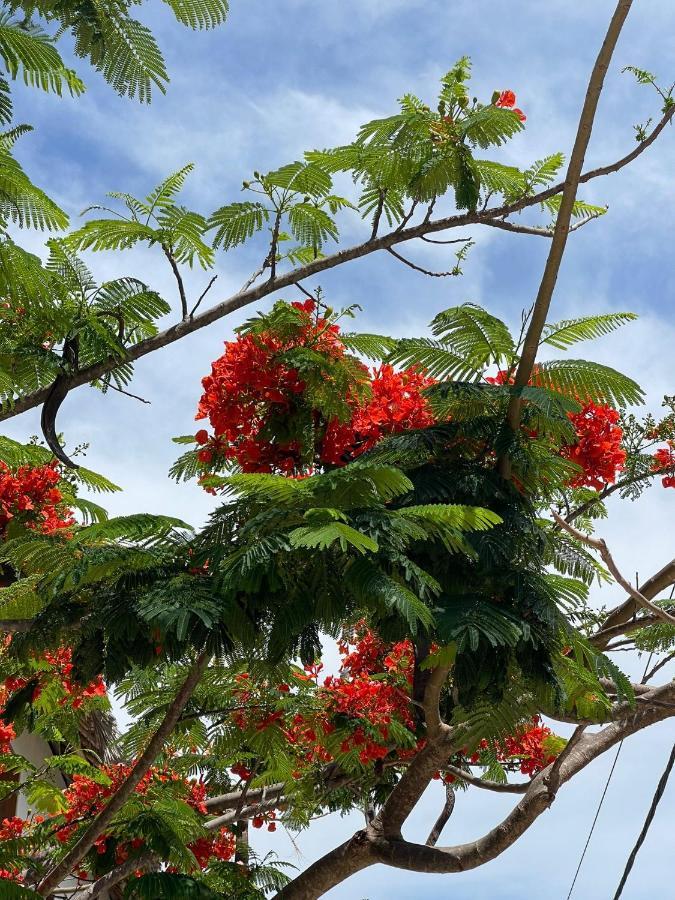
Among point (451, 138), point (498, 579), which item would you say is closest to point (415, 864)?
point (498, 579)

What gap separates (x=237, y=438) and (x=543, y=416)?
5.21 feet

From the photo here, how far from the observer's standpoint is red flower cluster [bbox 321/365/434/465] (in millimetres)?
5398

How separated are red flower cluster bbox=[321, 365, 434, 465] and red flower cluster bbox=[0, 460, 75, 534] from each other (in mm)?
2325

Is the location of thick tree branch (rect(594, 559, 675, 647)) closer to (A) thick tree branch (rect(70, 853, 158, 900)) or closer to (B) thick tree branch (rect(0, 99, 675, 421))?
(B) thick tree branch (rect(0, 99, 675, 421))

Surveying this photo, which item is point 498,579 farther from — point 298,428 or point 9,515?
point 9,515

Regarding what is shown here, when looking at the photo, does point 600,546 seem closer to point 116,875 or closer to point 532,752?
point 116,875

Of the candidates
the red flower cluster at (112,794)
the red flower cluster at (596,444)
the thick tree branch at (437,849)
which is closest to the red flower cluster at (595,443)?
the red flower cluster at (596,444)

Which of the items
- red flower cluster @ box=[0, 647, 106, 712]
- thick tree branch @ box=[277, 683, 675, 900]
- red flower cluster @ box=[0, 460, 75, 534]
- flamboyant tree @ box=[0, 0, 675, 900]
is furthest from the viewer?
red flower cluster @ box=[0, 460, 75, 534]

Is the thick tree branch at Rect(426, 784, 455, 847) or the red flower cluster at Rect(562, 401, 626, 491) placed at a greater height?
the red flower cluster at Rect(562, 401, 626, 491)

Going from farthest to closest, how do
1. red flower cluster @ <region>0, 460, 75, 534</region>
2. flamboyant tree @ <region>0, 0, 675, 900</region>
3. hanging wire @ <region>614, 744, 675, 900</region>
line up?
hanging wire @ <region>614, 744, 675, 900</region> < red flower cluster @ <region>0, 460, 75, 534</region> < flamboyant tree @ <region>0, 0, 675, 900</region>

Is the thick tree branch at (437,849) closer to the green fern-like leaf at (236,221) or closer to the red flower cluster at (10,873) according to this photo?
the red flower cluster at (10,873)

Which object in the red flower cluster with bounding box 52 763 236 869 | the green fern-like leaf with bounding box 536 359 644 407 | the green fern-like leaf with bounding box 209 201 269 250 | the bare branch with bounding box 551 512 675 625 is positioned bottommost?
the red flower cluster with bounding box 52 763 236 869

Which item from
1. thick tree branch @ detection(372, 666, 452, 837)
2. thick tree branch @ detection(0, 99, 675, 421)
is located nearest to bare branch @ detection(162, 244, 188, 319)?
thick tree branch @ detection(0, 99, 675, 421)

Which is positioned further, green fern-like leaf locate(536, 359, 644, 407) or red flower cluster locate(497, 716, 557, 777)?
red flower cluster locate(497, 716, 557, 777)
